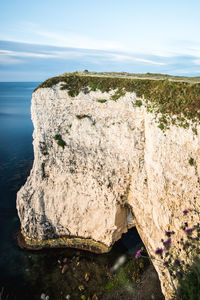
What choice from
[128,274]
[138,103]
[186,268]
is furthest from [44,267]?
[138,103]

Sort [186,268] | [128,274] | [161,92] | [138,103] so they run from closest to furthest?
[186,268] → [161,92] → [138,103] → [128,274]

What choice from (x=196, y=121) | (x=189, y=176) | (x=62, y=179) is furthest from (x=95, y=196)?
(x=196, y=121)

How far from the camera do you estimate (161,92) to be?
21047 mm

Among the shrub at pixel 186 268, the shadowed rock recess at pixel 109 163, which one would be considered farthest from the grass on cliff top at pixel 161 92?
the shrub at pixel 186 268

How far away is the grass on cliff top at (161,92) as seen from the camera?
19156 millimetres

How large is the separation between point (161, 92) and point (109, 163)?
8.97 m

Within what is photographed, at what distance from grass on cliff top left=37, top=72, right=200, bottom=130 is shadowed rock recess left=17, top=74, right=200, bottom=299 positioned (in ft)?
0.30

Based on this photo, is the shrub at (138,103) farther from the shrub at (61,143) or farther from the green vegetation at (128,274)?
the green vegetation at (128,274)

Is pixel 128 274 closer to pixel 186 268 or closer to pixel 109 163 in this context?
pixel 186 268

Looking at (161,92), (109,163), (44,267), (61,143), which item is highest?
(161,92)

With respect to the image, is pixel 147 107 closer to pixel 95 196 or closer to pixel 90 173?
pixel 90 173

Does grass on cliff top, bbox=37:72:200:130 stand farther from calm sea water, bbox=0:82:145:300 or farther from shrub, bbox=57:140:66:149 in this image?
calm sea water, bbox=0:82:145:300

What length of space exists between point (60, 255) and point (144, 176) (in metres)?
14.3

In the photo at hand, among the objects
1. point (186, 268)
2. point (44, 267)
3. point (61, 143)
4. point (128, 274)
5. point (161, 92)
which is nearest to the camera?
point (186, 268)
